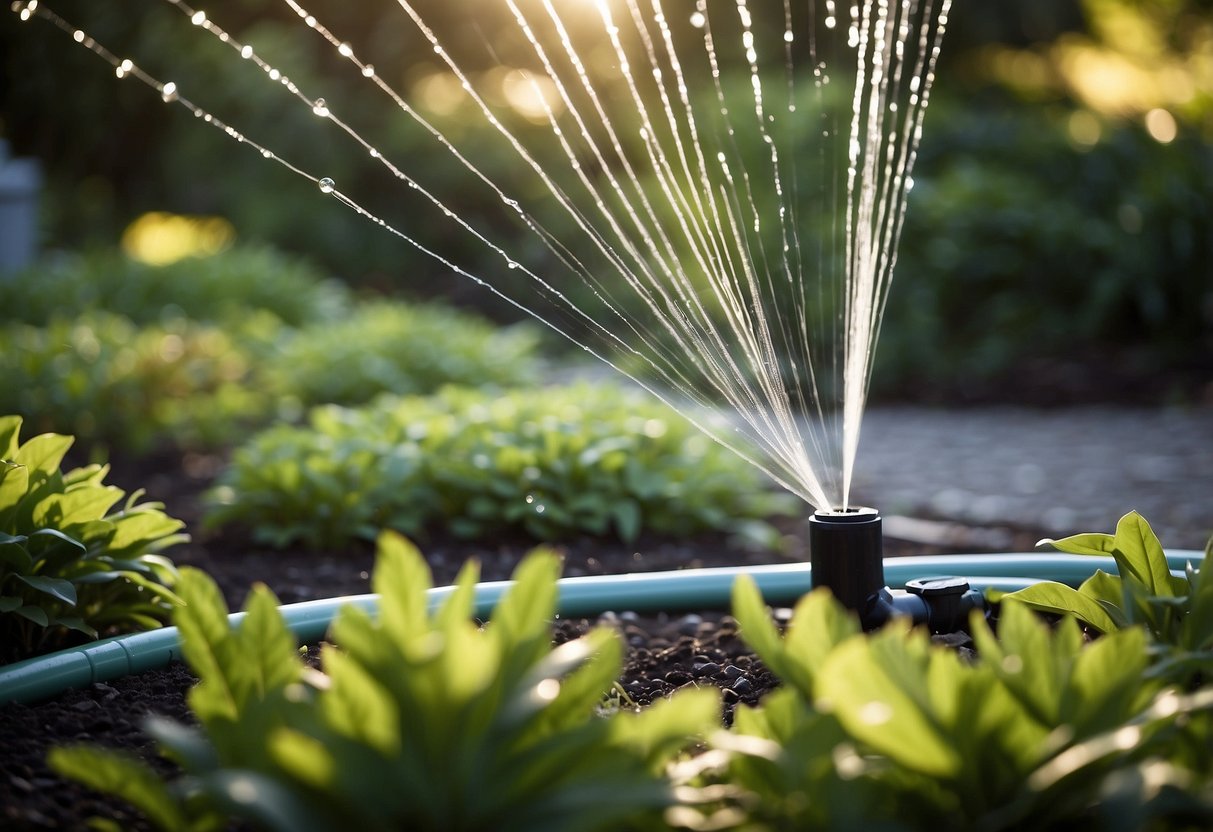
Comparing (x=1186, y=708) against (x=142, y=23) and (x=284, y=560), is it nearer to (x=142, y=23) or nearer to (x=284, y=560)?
(x=284, y=560)

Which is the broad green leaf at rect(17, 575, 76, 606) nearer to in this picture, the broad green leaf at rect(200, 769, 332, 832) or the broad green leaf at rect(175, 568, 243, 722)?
the broad green leaf at rect(175, 568, 243, 722)

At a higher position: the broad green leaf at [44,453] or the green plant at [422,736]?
the broad green leaf at [44,453]

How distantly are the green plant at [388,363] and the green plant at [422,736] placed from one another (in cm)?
413

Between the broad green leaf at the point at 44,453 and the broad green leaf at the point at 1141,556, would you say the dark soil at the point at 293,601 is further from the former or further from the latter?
the broad green leaf at the point at 1141,556

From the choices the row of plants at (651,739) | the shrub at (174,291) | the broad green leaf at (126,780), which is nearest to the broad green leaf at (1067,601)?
the row of plants at (651,739)

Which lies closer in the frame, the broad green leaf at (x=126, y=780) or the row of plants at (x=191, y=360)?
the broad green leaf at (x=126, y=780)

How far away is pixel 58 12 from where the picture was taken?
37.4 feet

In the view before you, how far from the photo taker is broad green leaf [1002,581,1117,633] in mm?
1647

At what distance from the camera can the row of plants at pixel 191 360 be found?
4.80 metres

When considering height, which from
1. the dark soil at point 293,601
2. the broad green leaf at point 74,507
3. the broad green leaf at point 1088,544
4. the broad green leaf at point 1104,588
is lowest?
the dark soil at point 293,601

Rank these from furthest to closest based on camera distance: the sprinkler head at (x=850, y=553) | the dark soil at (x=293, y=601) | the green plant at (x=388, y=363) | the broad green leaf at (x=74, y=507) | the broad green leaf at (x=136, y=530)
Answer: the green plant at (x=388, y=363) < the broad green leaf at (x=136, y=530) < the broad green leaf at (x=74, y=507) < the sprinkler head at (x=850, y=553) < the dark soil at (x=293, y=601)

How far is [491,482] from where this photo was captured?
334 centimetres

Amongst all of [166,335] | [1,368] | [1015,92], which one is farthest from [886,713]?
[1015,92]

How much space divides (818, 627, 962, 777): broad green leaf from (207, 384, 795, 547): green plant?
2.03 metres
